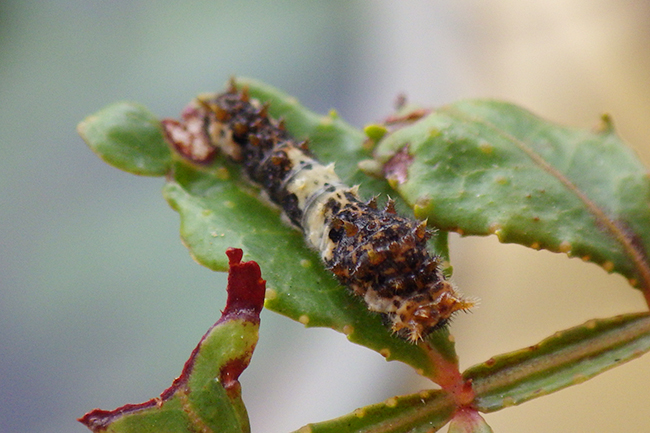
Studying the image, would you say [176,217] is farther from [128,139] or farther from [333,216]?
[333,216]

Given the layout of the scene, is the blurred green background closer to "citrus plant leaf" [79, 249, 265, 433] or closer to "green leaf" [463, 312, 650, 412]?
"green leaf" [463, 312, 650, 412]

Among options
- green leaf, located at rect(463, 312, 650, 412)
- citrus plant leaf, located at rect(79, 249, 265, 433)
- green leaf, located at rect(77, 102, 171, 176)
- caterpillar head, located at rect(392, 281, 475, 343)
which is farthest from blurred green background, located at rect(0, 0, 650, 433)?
green leaf, located at rect(77, 102, 171, 176)

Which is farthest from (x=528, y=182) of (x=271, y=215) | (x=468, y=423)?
(x=271, y=215)

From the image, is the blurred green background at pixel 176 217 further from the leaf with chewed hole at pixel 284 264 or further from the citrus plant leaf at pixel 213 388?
the citrus plant leaf at pixel 213 388

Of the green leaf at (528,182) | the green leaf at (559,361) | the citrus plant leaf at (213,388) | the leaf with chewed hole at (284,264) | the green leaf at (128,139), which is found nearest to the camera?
the citrus plant leaf at (213,388)

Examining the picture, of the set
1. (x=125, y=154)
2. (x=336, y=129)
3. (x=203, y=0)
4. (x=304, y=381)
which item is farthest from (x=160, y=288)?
(x=203, y=0)

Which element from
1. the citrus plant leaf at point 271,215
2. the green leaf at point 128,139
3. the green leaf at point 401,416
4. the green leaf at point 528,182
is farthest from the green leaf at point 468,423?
the green leaf at point 128,139

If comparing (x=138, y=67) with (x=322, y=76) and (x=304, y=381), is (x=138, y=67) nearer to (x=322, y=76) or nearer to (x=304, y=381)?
(x=322, y=76)
